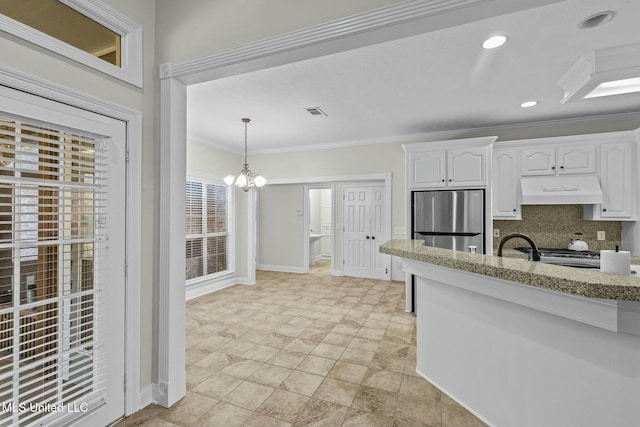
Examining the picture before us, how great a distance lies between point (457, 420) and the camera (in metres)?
1.94

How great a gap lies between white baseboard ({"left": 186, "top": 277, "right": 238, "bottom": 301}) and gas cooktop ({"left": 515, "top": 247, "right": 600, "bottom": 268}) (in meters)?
4.97

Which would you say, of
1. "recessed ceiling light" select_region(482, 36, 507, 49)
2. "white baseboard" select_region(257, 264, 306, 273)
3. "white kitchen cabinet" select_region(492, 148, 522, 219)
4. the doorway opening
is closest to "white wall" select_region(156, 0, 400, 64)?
"recessed ceiling light" select_region(482, 36, 507, 49)

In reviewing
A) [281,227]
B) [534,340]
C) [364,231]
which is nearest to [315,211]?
[281,227]

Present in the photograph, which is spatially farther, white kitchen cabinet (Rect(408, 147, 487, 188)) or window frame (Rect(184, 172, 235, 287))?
window frame (Rect(184, 172, 235, 287))

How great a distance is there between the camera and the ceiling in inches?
90.4

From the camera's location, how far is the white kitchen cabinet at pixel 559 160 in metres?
3.92

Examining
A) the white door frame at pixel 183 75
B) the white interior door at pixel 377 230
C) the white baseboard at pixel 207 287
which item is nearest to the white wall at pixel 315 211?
the white interior door at pixel 377 230

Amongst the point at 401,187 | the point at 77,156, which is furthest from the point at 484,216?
the point at 77,156

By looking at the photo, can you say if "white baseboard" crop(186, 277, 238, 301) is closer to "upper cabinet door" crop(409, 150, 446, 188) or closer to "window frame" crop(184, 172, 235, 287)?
"window frame" crop(184, 172, 235, 287)

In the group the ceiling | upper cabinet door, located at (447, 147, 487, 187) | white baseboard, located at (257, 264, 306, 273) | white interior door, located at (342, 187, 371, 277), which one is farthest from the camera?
white baseboard, located at (257, 264, 306, 273)

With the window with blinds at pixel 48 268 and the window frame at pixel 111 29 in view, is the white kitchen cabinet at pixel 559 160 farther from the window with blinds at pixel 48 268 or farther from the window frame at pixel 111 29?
the window with blinds at pixel 48 268

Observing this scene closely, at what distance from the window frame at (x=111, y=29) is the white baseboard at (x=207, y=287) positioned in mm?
3735

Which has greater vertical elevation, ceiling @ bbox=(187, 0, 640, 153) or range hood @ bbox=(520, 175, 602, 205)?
ceiling @ bbox=(187, 0, 640, 153)

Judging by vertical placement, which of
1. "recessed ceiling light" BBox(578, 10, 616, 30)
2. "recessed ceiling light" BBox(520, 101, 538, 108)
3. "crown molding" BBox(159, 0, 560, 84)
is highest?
A: "recessed ceiling light" BBox(578, 10, 616, 30)
